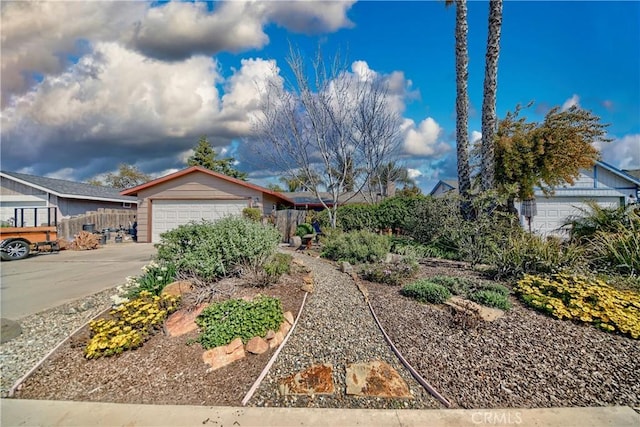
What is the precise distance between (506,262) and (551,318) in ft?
5.99

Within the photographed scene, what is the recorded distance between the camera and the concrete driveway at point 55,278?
16.2 feet

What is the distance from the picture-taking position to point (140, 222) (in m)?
14.0

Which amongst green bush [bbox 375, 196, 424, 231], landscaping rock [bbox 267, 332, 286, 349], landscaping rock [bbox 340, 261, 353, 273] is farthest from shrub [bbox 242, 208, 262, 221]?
landscaping rock [bbox 267, 332, 286, 349]

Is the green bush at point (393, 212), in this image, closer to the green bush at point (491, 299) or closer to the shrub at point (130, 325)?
the green bush at point (491, 299)

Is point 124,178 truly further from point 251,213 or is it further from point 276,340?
point 276,340

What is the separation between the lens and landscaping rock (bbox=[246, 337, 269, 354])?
2.95m

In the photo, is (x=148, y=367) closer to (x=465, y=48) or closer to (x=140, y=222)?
(x=465, y=48)

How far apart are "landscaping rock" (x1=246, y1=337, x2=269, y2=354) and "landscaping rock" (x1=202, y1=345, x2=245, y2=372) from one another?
3.3 inches

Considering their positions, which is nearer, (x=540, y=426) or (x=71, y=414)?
(x=540, y=426)

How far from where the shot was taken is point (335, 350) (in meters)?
3.03

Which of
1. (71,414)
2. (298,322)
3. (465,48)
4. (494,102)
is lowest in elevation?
(71,414)

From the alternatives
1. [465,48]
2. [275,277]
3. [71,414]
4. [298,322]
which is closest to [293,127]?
[465,48]

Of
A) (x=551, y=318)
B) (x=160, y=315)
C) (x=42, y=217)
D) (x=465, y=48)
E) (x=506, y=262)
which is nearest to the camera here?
(x=160, y=315)

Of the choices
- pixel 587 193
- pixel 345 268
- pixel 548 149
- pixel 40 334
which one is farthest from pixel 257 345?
pixel 587 193
